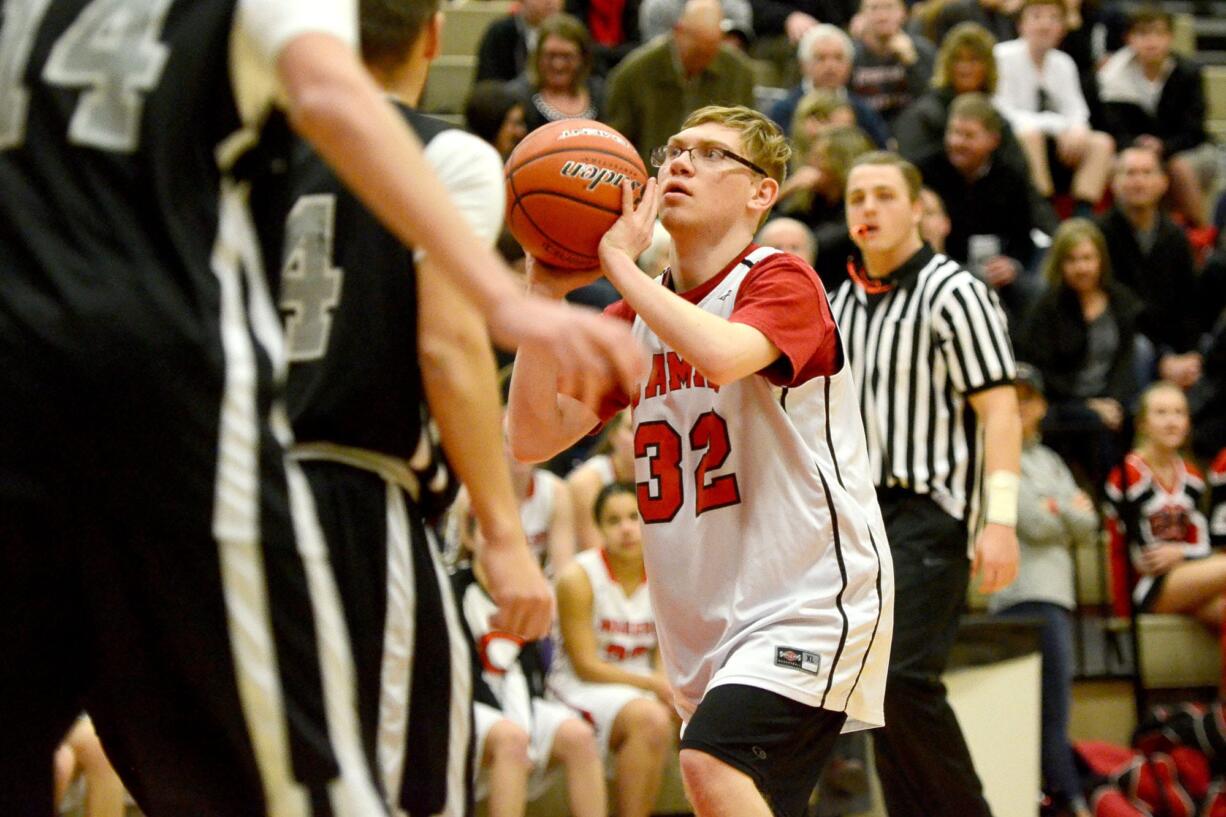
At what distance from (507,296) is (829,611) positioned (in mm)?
1835

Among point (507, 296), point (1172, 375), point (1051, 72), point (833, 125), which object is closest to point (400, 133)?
point (507, 296)

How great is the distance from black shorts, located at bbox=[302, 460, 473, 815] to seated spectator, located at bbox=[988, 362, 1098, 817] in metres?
5.36

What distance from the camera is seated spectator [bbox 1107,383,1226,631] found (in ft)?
28.8

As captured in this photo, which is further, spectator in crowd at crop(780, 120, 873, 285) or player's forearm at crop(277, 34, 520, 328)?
spectator in crowd at crop(780, 120, 873, 285)

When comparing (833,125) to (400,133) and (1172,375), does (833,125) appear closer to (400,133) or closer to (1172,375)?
(1172,375)

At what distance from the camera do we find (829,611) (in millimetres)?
3934

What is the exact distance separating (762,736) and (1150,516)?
18.8 feet

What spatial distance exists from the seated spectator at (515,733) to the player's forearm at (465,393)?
390 centimetres

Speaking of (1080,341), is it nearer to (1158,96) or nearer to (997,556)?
(1158,96)

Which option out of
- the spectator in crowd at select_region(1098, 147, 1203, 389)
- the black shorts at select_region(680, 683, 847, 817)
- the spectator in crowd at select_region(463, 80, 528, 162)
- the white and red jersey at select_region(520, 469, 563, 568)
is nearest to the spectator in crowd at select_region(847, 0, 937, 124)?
the spectator in crowd at select_region(1098, 147, 1203, 389)

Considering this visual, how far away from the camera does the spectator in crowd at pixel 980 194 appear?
1038 cm

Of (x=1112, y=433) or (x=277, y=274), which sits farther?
(x=1112, y=433)

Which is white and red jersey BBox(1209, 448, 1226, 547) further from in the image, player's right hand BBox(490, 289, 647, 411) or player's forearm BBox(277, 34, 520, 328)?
player's forearm BBox(277, 34, 520, 328)

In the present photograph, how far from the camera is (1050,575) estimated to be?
827 centimetres
